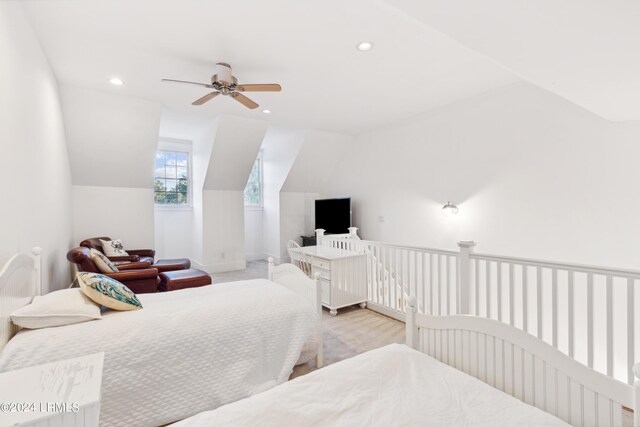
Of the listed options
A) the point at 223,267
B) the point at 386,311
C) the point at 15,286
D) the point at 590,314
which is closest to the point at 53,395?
the point at 15,286

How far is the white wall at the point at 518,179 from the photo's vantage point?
9.60 ft

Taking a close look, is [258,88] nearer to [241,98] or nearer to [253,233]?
[241,98]

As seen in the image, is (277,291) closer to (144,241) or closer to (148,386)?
(148,386)

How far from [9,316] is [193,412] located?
1.18m

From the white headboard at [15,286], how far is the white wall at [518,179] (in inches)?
181

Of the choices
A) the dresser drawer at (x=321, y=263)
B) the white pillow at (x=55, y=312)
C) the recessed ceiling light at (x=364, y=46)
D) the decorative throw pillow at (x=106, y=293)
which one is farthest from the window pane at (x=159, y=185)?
the recessed ceiling light at (x=364, y=46)

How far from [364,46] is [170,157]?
17.3ft

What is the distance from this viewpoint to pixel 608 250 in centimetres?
294

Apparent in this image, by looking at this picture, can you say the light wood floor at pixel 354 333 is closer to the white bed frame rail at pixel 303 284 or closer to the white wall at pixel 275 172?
the white bed frame rail at pixel 303 284

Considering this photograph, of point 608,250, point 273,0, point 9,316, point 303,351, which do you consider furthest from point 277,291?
point 608,250

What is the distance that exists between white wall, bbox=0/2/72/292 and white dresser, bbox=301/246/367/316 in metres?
2.70

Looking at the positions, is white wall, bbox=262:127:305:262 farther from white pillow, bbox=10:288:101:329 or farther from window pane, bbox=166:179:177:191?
white pillow, bbox=10:288:101:329

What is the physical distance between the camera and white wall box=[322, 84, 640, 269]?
115 inches

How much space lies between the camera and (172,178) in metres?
6.43
